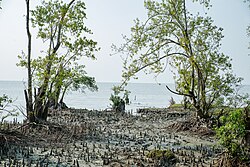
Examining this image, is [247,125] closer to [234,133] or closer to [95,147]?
[234,133]

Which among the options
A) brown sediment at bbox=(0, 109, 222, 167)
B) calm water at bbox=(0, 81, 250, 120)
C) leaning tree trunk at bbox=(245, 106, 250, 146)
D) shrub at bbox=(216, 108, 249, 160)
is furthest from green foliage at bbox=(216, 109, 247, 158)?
calm water at bbox=(0, 81, 250, 120)

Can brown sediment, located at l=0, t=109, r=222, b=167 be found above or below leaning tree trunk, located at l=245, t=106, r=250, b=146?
below

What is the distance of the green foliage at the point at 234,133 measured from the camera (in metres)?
6.71

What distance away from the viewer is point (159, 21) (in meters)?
14.1

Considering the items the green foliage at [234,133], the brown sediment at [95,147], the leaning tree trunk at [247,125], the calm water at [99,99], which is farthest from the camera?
the calm water at [99,99]

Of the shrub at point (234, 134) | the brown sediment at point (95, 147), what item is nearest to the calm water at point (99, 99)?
the brown sediment at point (95, 147)

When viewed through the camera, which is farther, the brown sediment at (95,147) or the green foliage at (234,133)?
the brown sediment at (95,147)

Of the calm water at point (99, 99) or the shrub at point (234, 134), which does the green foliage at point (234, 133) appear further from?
the calm water at point (99, 99)

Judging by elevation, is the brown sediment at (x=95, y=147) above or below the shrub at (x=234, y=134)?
below

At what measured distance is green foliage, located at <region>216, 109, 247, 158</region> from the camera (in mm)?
6707

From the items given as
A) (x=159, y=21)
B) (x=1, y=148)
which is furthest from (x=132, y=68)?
(x=1, y=148)

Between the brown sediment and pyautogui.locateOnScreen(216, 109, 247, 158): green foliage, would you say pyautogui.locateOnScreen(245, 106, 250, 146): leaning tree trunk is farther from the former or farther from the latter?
the brown sediment

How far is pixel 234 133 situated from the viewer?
693cm

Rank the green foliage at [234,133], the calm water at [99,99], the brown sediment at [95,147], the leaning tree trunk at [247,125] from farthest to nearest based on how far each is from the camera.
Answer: the calm water at [99,99] < the brown sediment at [95,147] < the leaning tree trunk at [247,125] < the green foliage at [234,133]
